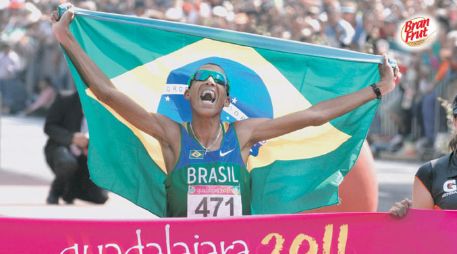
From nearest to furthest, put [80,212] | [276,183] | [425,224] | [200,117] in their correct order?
[425,224], [200,117], [276,183], [80,212]

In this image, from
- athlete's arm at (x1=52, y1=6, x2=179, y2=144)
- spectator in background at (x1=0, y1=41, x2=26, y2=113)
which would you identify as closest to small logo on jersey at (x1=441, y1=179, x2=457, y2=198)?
athlete's arm at (x1=52, y1=6, x2=179, y2=144)

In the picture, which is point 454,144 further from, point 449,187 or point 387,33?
point 387,33

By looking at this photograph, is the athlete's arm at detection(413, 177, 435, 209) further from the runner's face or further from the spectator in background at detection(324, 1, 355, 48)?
the spectator in background at detection(324, 1, 355, 48)

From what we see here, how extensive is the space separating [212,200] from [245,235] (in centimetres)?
63

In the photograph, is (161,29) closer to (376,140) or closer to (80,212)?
(80,212)

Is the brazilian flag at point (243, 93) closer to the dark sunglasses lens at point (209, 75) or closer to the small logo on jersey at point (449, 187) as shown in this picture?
the dark sunglasses lens at point (209, 75)

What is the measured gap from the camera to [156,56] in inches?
314

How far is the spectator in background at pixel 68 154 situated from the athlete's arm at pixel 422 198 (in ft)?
21.7

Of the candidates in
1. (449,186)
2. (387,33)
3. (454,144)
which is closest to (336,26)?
(387,33)

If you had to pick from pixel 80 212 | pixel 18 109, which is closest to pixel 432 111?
pixel 80 212

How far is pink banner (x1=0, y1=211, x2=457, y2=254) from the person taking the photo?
6.36 metres

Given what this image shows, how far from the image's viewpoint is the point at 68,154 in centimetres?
1384

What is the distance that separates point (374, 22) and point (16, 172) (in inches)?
221

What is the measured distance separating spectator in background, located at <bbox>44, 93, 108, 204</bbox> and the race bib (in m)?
5.98
